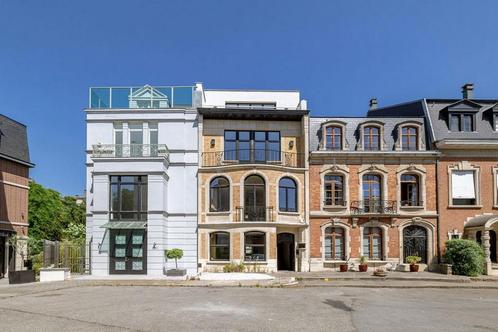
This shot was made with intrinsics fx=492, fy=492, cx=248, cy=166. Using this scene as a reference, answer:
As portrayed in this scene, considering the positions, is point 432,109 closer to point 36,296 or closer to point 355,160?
point 355,160

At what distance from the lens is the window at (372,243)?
2956 centimetres

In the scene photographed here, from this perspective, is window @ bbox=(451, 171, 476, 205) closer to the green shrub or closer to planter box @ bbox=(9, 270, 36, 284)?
the green shrub

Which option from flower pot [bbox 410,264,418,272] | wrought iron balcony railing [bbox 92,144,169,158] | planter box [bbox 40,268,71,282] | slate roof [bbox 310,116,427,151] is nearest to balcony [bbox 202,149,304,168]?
slate roof [bbox 310,116,427,151]

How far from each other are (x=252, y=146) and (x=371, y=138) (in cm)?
735

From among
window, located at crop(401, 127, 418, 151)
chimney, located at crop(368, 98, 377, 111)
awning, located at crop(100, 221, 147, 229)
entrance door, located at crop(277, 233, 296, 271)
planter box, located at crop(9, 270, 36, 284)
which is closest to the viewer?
planter box, located at crop(9, 270, 36, 284)

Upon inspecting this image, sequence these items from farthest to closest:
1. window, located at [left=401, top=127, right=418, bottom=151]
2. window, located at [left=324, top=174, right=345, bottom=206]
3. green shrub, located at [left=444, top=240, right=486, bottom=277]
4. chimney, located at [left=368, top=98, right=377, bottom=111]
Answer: chimney, located at [left=368, top=98, right=377, bottom=111], window, located at [left=401, top=127, right=418, bottom=151], window, located at [left=324, top=174, right=345, bottom=206], green shrub, located at [left=444, top=240, right=486, bottom=277]

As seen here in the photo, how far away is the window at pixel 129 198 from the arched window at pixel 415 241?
1552 cm

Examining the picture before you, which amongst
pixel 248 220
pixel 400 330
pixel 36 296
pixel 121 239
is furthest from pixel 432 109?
pixel 36 296

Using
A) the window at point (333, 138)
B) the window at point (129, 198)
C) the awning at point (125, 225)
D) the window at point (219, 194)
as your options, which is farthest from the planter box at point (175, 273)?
the window at point (333, 138)

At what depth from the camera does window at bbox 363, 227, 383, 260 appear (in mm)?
→ 29562

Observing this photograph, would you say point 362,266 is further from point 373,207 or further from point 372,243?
point 373,207

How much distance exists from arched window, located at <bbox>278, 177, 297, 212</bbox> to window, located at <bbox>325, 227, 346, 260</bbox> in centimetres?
256

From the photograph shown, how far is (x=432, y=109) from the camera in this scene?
31.0 metres

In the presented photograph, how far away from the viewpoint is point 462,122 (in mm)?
30219
